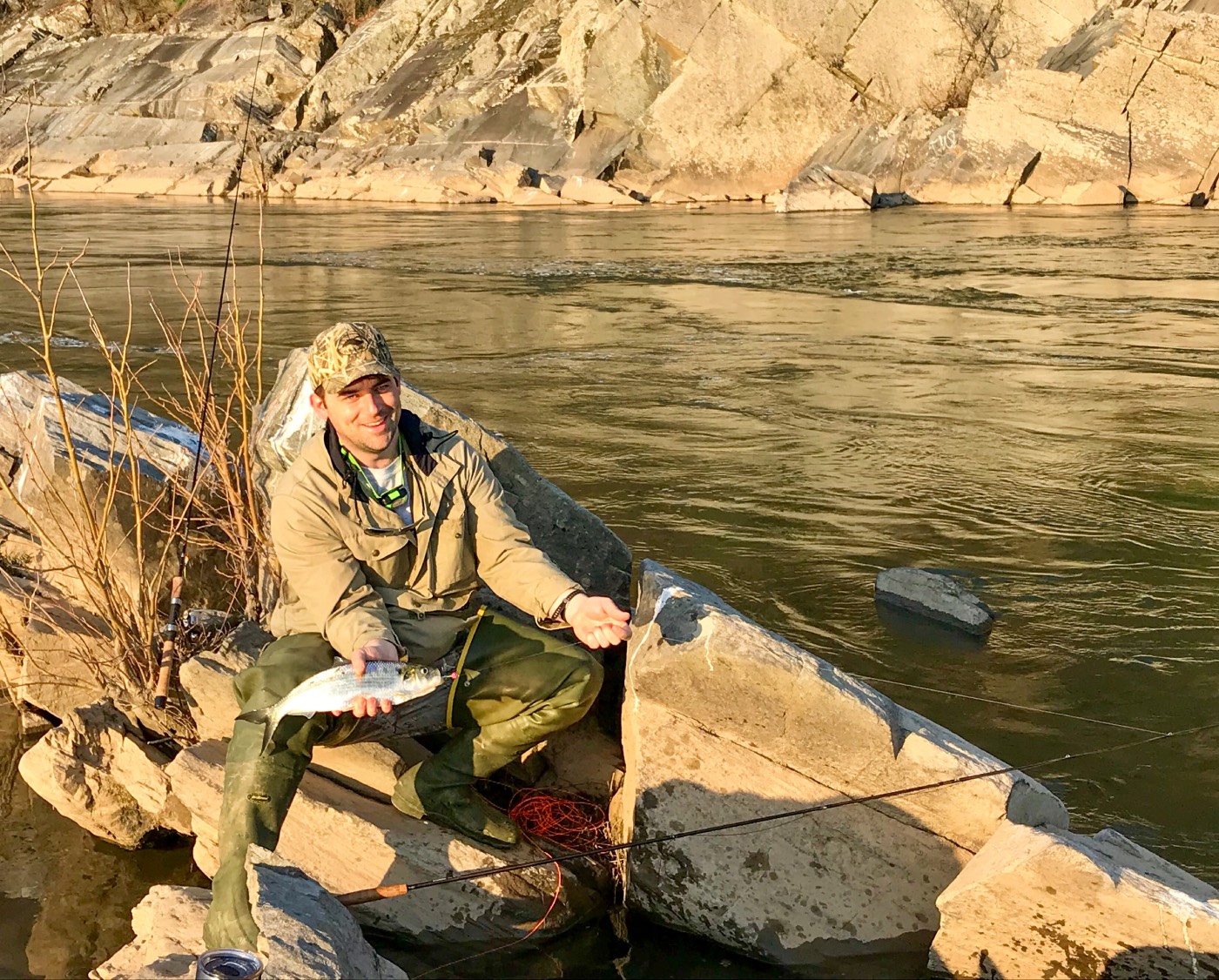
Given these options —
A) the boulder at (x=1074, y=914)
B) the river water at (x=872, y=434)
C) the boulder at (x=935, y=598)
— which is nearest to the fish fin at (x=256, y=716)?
the river water at (x=872, y=434)

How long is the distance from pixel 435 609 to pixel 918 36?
33706 mm

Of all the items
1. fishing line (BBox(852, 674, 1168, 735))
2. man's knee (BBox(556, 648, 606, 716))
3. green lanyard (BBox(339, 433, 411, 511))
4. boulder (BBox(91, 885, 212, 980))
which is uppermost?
green lanyard (BBox(339, 433, 411, 511))

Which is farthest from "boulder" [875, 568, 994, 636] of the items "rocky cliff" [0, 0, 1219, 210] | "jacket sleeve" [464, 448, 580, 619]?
"rocky cliff" [0, 0, 1219, 210]

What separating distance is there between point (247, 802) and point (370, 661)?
540mm

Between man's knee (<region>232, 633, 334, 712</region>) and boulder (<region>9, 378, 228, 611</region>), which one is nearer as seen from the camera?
man's knee (<region>232, 633, 334, 712</region>)

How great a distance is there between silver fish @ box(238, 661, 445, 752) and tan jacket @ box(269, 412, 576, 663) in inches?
8.2

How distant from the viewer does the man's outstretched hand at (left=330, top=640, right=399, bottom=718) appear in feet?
11.8

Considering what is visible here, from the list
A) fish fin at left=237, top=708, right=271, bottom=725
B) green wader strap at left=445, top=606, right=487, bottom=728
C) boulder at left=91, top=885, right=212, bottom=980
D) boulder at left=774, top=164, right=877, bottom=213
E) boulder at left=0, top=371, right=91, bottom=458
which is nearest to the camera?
boulder at left=91, top=885, right=212, bottom=980

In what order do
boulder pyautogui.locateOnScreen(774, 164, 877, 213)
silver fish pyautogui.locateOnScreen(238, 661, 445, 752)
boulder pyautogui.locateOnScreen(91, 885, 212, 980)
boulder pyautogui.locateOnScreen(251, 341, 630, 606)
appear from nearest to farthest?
boulder pyautogui.locateOnScreen(91, 885, 212, 980)
silver fish pyautogui.locateOnScreen(238, 661, 445, 752)
boulder pyautogui.locateOnScreen(251, 341, 630, 606)
boulder pyautogui.locateOnScreen(774, 164, 877, 213)

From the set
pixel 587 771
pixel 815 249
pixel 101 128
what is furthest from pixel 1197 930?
pixel 101 128

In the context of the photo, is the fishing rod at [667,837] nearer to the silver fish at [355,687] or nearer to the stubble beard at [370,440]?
the silver fish at [355,687]

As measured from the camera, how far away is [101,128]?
161 feet

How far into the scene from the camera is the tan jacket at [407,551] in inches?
157

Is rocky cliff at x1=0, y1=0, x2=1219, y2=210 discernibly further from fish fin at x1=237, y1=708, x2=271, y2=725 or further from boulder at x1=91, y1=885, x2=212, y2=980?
boulder at x1=91, y1=885, x2=212, y2=980
